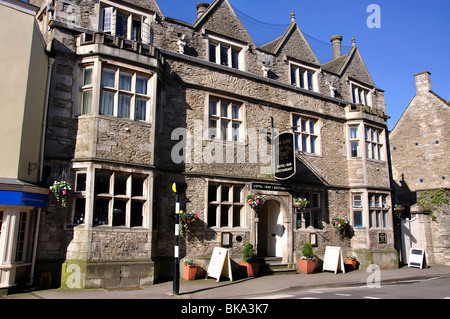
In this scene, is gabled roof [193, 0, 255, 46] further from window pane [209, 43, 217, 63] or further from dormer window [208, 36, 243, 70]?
window pane [209, 43, 217, 63]

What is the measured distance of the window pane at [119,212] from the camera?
11602 millimetres

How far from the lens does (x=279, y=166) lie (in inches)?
613

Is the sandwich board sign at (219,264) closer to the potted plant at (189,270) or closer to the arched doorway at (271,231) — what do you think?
the potted plant at (189,270)

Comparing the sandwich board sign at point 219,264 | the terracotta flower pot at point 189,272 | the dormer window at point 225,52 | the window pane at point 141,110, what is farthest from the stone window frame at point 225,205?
the dormer window at point 225,52

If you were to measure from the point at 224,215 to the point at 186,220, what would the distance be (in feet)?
6.90

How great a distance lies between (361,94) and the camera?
21391 mm

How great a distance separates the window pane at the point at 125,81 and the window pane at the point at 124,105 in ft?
0.92

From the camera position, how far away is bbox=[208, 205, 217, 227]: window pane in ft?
46.3

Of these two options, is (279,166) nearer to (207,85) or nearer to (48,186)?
(207,85)

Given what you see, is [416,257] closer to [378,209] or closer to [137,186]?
[378,209]

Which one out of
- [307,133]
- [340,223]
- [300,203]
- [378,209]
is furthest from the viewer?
[378,209]

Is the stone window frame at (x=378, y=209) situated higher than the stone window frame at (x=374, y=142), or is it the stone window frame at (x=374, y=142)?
the stone window frame at (x=374, y=142)

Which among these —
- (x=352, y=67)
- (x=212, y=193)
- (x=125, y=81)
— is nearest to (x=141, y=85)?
(x=125, y=81)

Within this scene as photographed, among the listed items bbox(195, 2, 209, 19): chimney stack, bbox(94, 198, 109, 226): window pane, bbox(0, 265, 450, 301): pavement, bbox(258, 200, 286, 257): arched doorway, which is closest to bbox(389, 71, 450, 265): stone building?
bbox(0, 265, 450, 301): pavement
